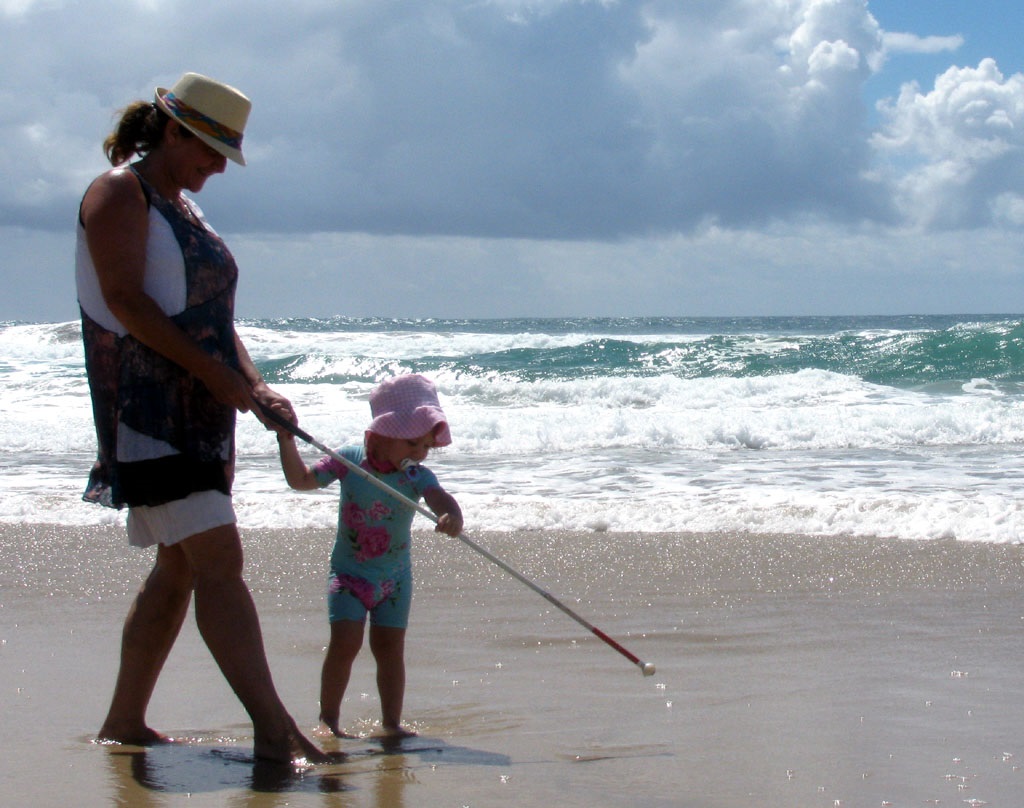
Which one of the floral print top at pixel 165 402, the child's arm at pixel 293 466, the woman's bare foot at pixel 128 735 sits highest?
the floral print top at pixel 165 402

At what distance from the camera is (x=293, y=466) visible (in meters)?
2.75

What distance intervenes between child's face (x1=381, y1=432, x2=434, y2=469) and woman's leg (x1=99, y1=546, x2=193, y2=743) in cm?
60

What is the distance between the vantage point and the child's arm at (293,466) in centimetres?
271

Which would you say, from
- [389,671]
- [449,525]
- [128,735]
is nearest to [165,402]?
[449,525]

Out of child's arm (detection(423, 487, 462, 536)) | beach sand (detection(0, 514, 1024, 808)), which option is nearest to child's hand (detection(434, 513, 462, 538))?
child's arm (detection(423, 487, 462, 536))

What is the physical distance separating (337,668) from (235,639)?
0.50m

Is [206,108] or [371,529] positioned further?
[371,529]

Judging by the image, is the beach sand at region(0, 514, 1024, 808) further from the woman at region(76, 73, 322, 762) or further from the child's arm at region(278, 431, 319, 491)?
the child's arm at region(278, 431, 319, 491)

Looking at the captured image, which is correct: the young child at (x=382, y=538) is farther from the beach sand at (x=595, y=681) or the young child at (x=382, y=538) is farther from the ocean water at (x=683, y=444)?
the ocean water at (x=683, y=444)

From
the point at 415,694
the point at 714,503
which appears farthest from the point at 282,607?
the point at 714,503

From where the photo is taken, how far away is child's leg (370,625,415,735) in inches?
117

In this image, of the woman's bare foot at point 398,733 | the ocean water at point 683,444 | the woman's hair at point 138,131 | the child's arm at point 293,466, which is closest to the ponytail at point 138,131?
the woman's hair at point 138,131

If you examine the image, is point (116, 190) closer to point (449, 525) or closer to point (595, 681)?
point (449, 525)

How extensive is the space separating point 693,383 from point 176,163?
14580mm
